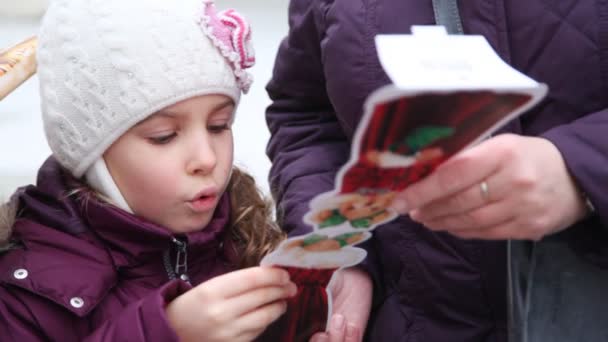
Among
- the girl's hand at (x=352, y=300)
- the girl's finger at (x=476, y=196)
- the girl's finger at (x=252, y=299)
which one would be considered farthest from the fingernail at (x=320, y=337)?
the girl's finger at (x=476, y=196)

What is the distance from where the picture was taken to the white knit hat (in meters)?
0.89

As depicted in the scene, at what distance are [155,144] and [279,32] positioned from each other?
1873mm

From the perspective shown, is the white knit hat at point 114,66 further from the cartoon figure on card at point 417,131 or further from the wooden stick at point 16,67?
the cartoon figure on card at point 417,131

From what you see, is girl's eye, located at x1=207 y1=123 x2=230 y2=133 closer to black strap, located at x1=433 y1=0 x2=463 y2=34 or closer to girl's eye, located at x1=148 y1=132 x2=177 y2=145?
girl's eye, located at x1=148 y1=132 x2=177 y2=145

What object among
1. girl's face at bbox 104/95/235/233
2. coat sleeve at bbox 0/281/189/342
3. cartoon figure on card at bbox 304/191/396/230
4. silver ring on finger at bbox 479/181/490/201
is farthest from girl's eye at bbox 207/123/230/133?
silver ring on finger at bbox 479/181/490/201

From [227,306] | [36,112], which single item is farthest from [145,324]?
[36,112]

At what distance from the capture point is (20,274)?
857 millimetres

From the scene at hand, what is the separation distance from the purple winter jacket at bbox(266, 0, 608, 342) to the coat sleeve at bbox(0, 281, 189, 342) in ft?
0.85

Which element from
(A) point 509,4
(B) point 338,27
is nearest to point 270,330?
(B) point 338,27

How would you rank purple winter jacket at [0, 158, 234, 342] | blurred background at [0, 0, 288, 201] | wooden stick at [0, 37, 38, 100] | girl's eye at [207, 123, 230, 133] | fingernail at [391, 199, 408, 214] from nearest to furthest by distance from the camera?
fingernail at [391, 199, 408, 214]
purple winter jacket at [0, 158, 234, 342]
girl's eye at [207, 123, 230, 133]
wooden stick at [0, 37, 38, 100]
blurred background at [0, 0, 288, 201]

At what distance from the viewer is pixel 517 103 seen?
0.51 meters

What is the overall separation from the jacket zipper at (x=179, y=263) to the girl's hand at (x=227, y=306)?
180 millimetres

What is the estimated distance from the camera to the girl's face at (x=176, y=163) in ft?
2.90

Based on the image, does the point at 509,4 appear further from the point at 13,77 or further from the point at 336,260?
the point at 13,77
